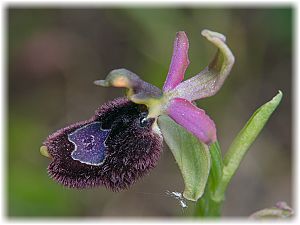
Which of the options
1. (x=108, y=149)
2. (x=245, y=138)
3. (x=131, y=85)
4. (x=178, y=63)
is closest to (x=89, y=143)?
(x=108, y=149)

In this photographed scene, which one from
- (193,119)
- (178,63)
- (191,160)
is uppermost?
(178,63)

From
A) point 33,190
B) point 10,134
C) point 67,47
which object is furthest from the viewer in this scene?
point 67,47

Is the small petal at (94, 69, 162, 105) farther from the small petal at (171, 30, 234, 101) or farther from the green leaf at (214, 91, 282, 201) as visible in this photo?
the green leaf at (214, 91, 282, 201)

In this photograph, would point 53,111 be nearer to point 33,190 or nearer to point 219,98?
point 33,190

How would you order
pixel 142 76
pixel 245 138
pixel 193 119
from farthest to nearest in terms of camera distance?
pixel 142 76 → pixel 245 138 → pixel 193 119

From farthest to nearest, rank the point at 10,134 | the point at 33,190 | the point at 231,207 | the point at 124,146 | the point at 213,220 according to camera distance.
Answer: the point at 231,207 < the point at 10,134 < the point at 33,190 < the point at 213,220 < the point at 124,146

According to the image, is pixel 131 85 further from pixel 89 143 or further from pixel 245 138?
pixel 245 138

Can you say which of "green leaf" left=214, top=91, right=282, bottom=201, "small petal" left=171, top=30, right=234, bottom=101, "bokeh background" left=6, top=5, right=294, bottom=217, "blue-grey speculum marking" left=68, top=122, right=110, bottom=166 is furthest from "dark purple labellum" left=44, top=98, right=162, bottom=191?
"bokeh background" left=6, top=5, right=294, bottom=217

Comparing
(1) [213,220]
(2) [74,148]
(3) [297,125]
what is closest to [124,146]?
(2) [74,148]
